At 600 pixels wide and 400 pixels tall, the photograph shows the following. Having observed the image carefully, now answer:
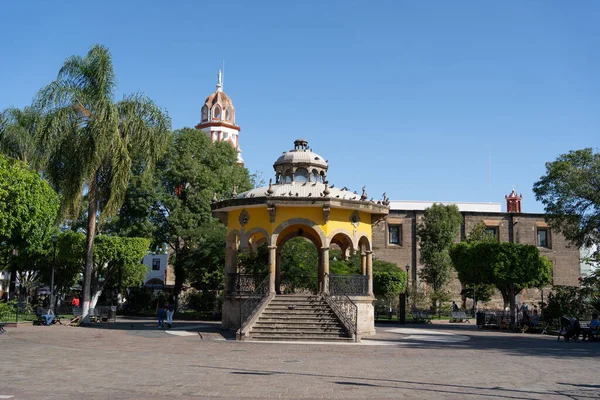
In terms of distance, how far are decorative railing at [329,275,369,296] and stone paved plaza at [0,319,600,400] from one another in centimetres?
297

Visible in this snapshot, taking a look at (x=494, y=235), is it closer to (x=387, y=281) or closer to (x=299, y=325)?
(x=387, y=281)

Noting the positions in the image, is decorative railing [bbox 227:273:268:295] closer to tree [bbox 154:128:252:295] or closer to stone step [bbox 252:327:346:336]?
stone step [bbox 252:327:346:336]

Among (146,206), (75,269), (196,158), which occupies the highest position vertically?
(196,158)

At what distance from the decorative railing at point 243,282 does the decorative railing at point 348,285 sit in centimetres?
294

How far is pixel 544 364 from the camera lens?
44.9 ft

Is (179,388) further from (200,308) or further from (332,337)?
(200,308)

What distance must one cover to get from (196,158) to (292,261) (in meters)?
14.6

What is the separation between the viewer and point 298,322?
62.7ft

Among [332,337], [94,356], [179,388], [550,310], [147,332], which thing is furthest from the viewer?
[550,310]

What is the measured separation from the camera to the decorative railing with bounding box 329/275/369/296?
21094 millimetres

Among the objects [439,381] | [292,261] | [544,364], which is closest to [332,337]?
[544,364]

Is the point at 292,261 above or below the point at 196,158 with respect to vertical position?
below

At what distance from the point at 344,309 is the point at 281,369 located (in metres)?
8.42

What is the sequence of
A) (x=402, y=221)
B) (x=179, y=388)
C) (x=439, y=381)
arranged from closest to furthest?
(x=179, y=388)
(x=439, y=381)
(x=402, y=221)
